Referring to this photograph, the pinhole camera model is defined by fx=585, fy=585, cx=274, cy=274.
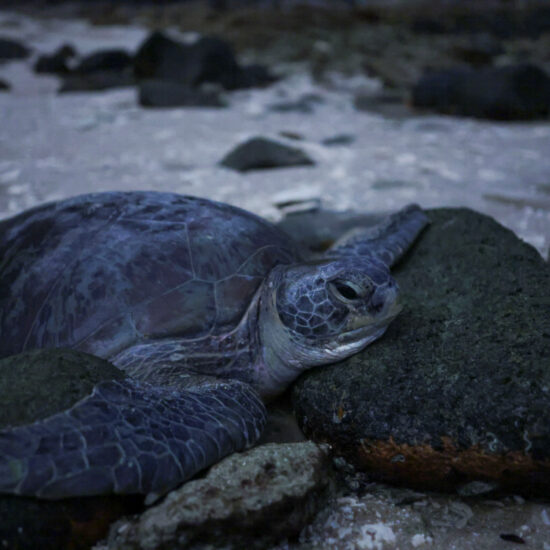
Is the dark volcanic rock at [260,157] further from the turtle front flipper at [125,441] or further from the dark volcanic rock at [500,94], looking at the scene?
the turtle front flipper at [125,441]

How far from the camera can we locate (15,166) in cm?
512

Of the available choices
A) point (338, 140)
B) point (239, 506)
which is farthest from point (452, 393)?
point (338, 140)

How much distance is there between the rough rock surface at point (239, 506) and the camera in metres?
1.41

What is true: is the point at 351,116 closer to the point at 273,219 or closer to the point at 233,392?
the point at 273,219

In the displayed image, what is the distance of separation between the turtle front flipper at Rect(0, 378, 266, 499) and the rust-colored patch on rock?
0.38 m

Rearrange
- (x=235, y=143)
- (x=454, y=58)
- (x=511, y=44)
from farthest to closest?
(x=511, y=44) < (x=454, y=58) < (x=235, y=143)

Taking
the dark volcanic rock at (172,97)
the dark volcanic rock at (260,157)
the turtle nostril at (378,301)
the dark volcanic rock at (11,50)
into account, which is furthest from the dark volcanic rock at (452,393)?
the dark volcanic rock at (11,50)

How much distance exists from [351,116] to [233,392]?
5.86 meters

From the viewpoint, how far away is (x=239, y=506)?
1444 millimetres

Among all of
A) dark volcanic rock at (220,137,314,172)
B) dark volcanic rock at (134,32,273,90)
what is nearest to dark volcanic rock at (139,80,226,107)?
dark volcanic rock at (134,32,273,90)

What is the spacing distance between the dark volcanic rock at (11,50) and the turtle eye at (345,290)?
11251 millimetres

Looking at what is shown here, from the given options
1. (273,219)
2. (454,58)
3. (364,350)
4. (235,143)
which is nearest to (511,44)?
(454,58)

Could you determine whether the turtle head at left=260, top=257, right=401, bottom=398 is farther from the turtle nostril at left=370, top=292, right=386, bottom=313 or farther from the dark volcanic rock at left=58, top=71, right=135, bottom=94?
the dark volcanic rock at left=58, top=71, right=135, bottom=94

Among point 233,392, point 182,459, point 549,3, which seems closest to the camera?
point 182,459
